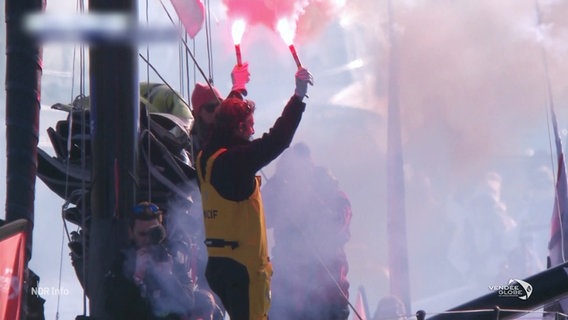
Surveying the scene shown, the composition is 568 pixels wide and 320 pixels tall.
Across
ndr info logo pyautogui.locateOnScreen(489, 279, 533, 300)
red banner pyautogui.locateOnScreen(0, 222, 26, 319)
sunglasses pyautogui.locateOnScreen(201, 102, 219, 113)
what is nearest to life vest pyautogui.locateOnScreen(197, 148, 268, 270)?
sunglasses pyautogui.locateOnScreen(201, 102, 219, 113)

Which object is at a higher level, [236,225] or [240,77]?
[240,77]

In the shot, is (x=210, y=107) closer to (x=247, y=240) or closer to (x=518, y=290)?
(x=247, y=240)

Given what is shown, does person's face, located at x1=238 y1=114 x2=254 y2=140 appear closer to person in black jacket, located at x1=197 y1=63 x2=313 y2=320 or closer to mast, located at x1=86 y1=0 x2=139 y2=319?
person in black jacket, located at x1=197 y1=63 x2=313 y2=320

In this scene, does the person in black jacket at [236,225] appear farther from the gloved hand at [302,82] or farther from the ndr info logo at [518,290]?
the ndr info logo at [518,290]

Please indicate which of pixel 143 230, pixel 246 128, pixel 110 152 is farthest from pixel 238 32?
pixel 143 230

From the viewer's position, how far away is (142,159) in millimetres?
6723

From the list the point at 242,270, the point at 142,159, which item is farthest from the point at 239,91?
the point at 142,159

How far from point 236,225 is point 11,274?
1205mm

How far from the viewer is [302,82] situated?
4.91 m

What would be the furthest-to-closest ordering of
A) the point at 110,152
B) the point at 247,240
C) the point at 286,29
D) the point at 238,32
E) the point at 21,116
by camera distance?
the point at 21,116, the point at 110,152, the point at 238,32, the point at 286,29, the point at 247,240

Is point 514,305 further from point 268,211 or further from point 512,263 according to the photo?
point 512,263

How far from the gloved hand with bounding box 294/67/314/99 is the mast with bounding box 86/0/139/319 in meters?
1.57

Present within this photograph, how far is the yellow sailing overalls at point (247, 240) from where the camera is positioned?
504 centimetres

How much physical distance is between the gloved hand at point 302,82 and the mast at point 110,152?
5.15 ft
